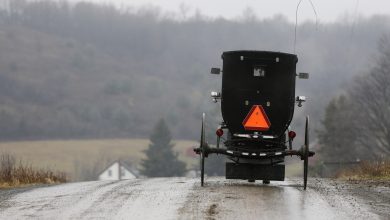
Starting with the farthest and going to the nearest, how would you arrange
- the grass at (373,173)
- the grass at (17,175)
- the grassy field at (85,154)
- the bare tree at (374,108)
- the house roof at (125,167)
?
the house roof at (125,167) < the grassy field at (85,154) < the bare tree at (374,108) < the grass at (373,173) < the grass at (17,175)

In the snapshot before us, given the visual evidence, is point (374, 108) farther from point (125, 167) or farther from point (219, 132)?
point (125, 167)

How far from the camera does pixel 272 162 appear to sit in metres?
15.7

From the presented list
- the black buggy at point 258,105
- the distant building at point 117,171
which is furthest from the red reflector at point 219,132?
the distant building at point 117,171

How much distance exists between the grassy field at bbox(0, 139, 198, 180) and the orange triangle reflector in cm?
11249

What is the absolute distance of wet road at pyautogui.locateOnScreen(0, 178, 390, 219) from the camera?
10.6 m

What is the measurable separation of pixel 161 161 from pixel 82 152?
51.7 m

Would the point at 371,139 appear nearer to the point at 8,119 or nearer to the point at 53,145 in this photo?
the point at 53,145

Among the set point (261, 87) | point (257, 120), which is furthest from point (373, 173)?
point (261, 87)

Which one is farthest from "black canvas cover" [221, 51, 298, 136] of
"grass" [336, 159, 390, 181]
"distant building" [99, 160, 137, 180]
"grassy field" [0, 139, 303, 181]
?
"distant building" [99, 160, 137, 180]

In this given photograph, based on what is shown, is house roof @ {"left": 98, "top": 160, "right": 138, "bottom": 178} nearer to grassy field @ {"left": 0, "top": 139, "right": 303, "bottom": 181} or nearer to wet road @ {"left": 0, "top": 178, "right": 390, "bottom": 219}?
grassy field @ {"left": 0, "top": 139, "right": 303, "bottom": 181}

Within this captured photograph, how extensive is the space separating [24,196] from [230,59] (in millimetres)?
4938

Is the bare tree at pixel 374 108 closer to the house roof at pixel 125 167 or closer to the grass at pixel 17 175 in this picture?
the grass at pixel 17 175

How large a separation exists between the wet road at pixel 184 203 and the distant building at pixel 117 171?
123589mm

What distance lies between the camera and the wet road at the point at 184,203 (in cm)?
1065
